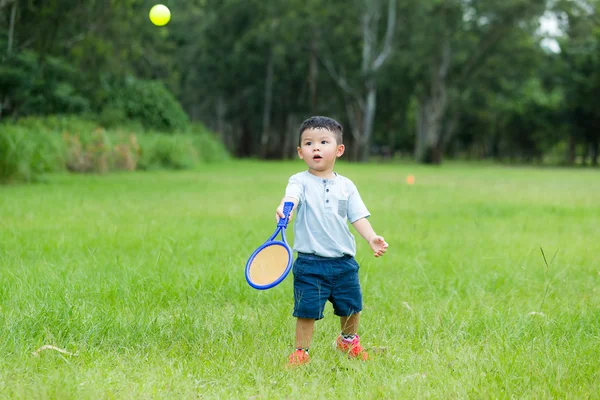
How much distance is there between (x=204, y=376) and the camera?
350cm

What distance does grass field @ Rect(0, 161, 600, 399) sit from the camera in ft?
11.1

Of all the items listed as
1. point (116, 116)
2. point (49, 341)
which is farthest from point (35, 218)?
point (116, 116)

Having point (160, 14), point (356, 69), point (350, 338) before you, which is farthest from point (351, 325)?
point (356, 69)

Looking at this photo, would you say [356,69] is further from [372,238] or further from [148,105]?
[372,238]

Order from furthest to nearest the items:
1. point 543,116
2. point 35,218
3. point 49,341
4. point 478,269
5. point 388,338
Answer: point 543,116 < point 35,218 < point 478,269 < point 388,338 < point 49,341

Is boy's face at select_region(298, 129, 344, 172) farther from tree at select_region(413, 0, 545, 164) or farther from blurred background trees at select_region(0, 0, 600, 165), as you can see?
tree at select_region(413, 0, 545, 164)

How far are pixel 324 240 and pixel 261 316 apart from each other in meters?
0.97

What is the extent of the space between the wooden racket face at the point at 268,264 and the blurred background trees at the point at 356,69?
20.3 meters

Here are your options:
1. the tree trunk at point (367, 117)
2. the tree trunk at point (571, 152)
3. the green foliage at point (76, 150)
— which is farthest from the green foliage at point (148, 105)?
the tree trunk at point (571, 152)

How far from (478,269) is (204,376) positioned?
11.5 feet

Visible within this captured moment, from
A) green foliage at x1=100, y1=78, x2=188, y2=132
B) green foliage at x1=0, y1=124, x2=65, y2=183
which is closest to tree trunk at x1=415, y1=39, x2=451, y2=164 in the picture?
green foliage at x1=100, y1=78, x2=188, y2=132

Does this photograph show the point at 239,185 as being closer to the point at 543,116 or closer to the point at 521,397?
the point at 521,397

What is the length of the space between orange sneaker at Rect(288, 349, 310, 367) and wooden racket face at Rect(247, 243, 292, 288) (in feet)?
1.33

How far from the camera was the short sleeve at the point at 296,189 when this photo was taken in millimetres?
3846
